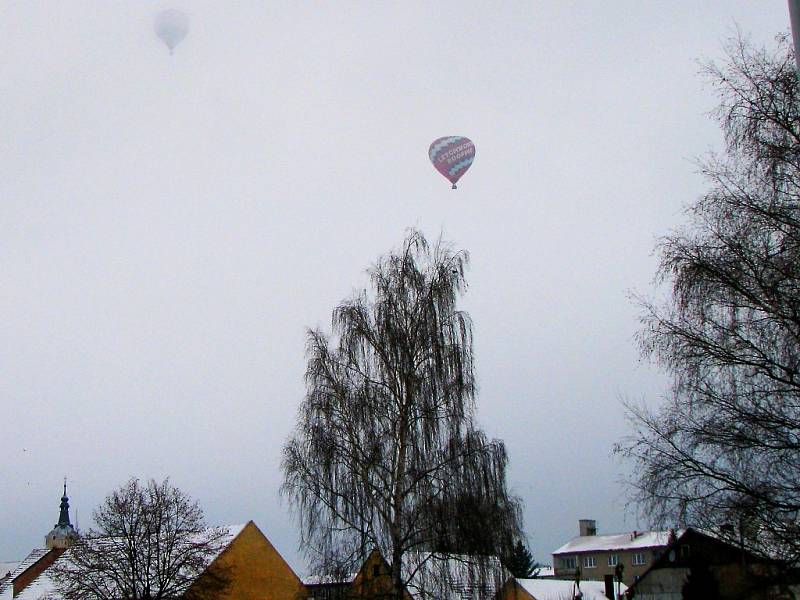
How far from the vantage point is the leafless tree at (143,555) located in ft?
141

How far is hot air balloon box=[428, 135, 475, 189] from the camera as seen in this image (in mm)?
49500

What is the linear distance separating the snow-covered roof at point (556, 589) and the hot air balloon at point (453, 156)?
1214 inches

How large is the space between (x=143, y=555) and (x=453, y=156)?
2395 cm

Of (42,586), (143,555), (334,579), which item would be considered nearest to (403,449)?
(334,579)

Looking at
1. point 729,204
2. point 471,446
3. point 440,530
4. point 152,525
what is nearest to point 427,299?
point 471,446

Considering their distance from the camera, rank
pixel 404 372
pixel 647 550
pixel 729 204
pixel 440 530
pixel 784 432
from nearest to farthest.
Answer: pixel 784 432
pixel 729 204
pixel 440 530
pixel 404 372
pixel 647 550

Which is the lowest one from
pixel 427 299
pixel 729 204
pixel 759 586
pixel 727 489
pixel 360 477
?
pixel 759 586

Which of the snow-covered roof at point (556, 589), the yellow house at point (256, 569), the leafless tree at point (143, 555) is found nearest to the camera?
the leafless tree at point (143, 555)

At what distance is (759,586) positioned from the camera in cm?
1598

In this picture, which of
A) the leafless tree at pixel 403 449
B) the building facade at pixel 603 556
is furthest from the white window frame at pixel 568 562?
the leafless tree at pixel 403 449

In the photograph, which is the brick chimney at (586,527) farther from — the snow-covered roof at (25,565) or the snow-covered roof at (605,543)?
the snow-covered roof at (25,565)

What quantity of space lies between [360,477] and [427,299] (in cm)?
614

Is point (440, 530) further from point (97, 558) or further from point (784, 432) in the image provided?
point (97, 558)

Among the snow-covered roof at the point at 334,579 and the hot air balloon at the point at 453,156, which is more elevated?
the hot air balloon at the point at 453,156
